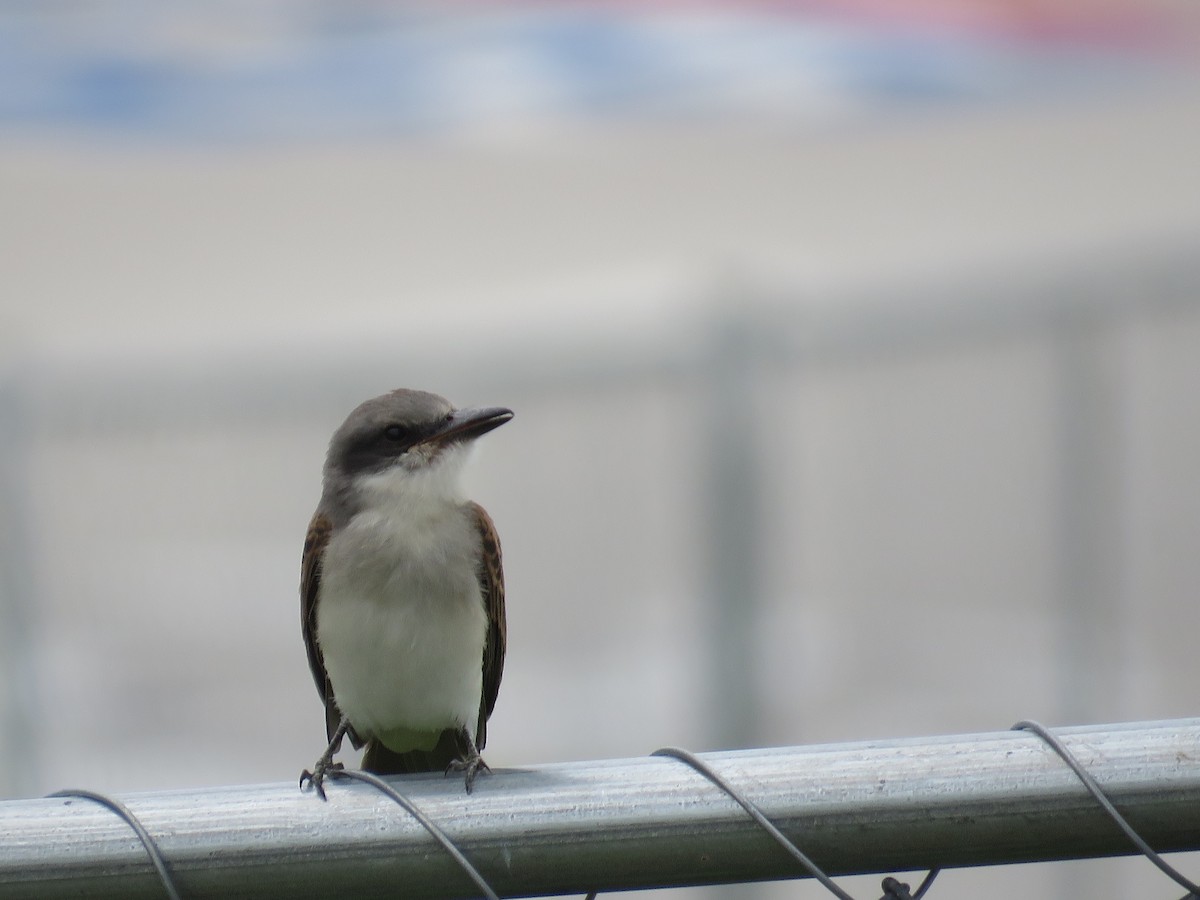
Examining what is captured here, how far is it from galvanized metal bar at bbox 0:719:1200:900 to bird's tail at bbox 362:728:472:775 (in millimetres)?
1560

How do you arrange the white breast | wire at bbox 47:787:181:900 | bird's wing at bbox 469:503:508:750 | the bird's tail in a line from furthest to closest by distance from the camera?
the bird's tail, bird's wing at bbox 469:503:508:750, the white breast, wire at bbox 47:787:181:900

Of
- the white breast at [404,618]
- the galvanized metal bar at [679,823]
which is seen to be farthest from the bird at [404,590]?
the galvanized metal bar at [679,823]

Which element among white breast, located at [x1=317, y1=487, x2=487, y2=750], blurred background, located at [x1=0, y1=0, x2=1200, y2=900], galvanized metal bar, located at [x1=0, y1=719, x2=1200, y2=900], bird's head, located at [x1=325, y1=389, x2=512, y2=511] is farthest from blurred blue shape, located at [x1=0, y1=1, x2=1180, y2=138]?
galvanized metal bar, located at [x1=0, y1=719, x2=1200, y2=900]

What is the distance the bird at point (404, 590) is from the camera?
2633 mm

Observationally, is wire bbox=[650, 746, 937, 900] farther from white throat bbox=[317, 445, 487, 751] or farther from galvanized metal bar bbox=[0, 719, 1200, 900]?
white throat bbox=[317, 445, 487, 751]

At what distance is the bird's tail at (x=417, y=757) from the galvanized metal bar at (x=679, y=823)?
61.4 inches

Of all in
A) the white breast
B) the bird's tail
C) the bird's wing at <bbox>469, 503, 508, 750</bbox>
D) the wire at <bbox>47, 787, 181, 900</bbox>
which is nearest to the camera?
the wire at <bbox>47, 787, 181, 900</bbox>

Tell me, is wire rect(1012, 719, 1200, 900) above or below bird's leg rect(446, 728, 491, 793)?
above

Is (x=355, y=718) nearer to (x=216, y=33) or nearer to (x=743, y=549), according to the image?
(x=743, y=549)

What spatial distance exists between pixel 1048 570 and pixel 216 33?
6.59 meters

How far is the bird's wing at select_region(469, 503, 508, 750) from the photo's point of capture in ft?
9.00

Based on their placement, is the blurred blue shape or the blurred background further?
the blurred blue shape

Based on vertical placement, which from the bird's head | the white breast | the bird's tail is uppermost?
the bird's head

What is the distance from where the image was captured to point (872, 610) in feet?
16.0
